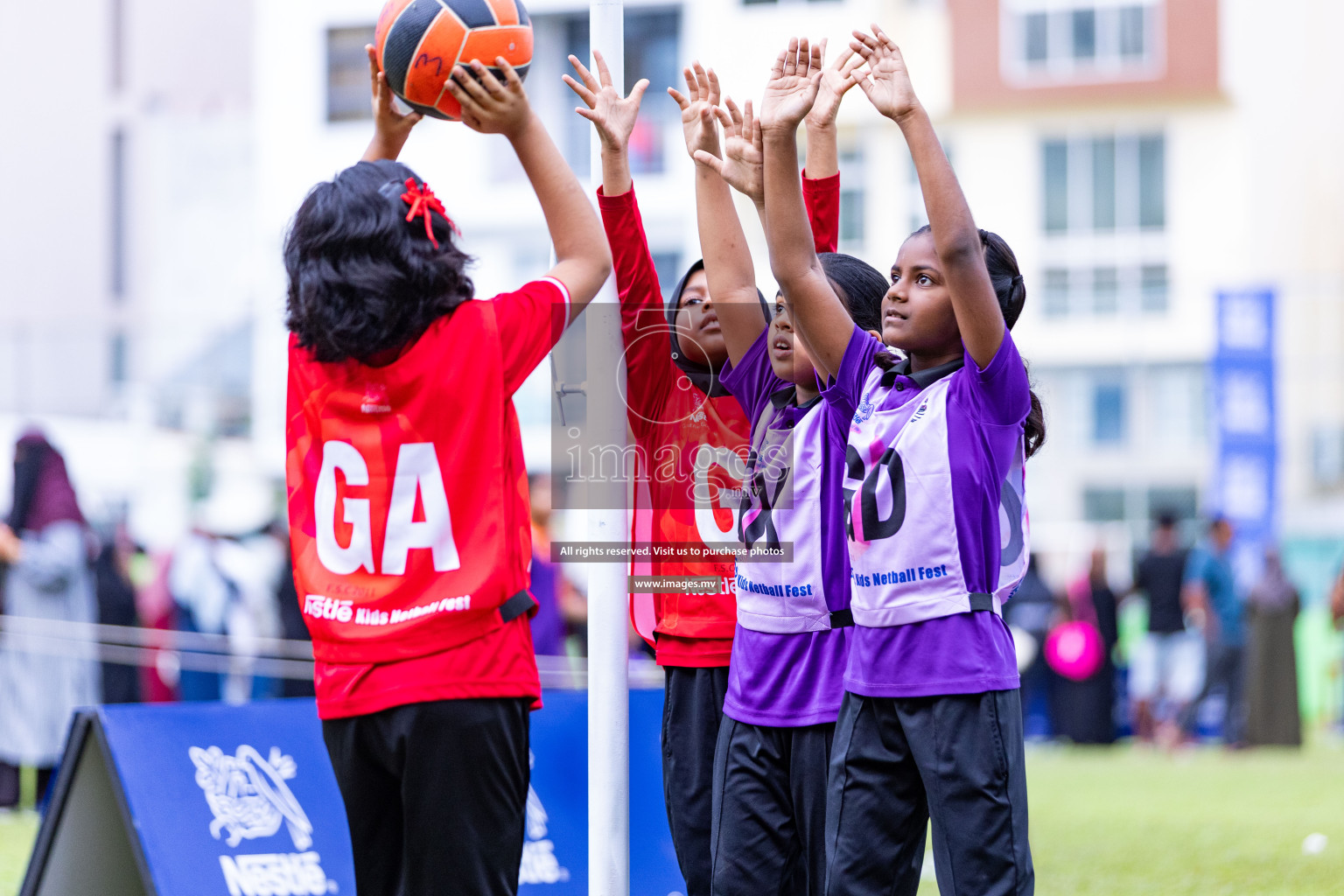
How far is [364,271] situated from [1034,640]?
41.1 feet

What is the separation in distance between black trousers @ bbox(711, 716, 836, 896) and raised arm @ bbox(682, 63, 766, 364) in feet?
3.20

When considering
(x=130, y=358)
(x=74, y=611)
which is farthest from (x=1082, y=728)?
(x=130, y=358)

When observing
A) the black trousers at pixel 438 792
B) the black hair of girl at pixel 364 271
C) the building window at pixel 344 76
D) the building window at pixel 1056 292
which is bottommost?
the black trousers at pixel 438 792

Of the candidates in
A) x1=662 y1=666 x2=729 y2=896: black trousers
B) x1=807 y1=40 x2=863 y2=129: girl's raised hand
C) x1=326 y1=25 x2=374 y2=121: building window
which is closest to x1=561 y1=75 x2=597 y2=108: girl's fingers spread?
x1=807 y1=40 x2=863 y2=129: girl's raised hand

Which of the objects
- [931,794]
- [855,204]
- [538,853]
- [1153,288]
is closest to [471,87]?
[931,794]

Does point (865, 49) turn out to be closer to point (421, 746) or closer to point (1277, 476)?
point (421, 746)

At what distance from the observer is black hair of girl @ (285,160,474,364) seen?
2.79m

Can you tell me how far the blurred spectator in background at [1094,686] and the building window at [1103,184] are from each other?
54.7ft

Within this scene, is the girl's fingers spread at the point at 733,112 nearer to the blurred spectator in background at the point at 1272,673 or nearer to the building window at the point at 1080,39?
the blurred spectator in background at the point at 1272,673

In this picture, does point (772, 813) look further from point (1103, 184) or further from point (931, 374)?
point (1103, 184)

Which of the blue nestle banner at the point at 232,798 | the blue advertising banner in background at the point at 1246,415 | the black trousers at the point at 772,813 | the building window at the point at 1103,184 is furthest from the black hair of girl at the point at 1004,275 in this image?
the building window at the point at 1103,184

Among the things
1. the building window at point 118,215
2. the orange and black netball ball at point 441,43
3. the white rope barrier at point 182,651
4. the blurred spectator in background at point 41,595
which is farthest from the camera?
the building window at point 118,215

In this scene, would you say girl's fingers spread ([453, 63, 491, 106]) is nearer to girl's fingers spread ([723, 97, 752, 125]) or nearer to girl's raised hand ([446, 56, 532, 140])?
girl's raised hand ([446, 56, 532, 140])

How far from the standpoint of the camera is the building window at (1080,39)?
2916 centimetres
